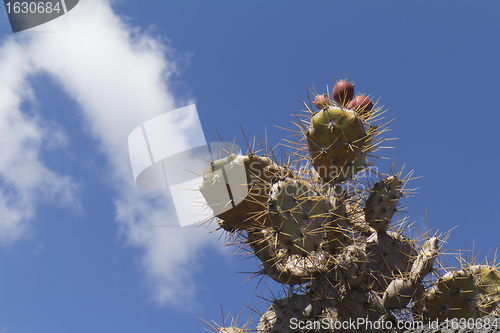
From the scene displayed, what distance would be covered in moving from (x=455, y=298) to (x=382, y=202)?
682 mm

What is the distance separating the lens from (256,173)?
240 centimetres

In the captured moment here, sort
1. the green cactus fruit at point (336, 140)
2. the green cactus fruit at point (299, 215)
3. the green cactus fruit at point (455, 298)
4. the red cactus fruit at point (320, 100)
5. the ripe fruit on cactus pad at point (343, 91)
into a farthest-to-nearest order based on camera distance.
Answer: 1. the ripe fruit on cactus pad at point (343, 91)
2. the red cactus fruit at point (320, 100)
3. the green cactus fruit at point (336, 140)
4. the green cactus fruit at point (455, 298)
5. the green cactus fruit at point (299, 215)

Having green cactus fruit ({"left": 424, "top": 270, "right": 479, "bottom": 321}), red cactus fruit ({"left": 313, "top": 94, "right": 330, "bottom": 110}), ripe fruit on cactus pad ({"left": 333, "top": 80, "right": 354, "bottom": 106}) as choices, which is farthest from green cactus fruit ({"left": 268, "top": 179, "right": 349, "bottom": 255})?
ripe fruit on cactus pad ({"left": 333, "top": 80, "right": 354, "bottom": 106})

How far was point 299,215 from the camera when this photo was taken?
1.91 m

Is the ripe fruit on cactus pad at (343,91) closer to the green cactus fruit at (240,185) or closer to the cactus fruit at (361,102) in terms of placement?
the cactus fruit at (361,102)

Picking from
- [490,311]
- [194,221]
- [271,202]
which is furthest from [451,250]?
[194,221]

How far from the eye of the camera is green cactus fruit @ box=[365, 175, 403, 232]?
8.05ft

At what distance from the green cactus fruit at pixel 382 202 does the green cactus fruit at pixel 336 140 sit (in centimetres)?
21

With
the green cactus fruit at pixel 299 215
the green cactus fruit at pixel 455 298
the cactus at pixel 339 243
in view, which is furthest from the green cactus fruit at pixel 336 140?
the green cactus fruit at pixel 455 298

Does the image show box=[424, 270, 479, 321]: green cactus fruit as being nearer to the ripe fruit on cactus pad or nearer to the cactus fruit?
the cactus fruit

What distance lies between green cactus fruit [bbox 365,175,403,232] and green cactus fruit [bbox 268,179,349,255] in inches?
18.8

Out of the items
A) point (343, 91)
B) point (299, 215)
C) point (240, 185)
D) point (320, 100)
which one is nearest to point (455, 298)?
point (299, 215)

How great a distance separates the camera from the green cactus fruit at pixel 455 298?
2.20 metres

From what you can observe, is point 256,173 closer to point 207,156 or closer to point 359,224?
point 207,156
